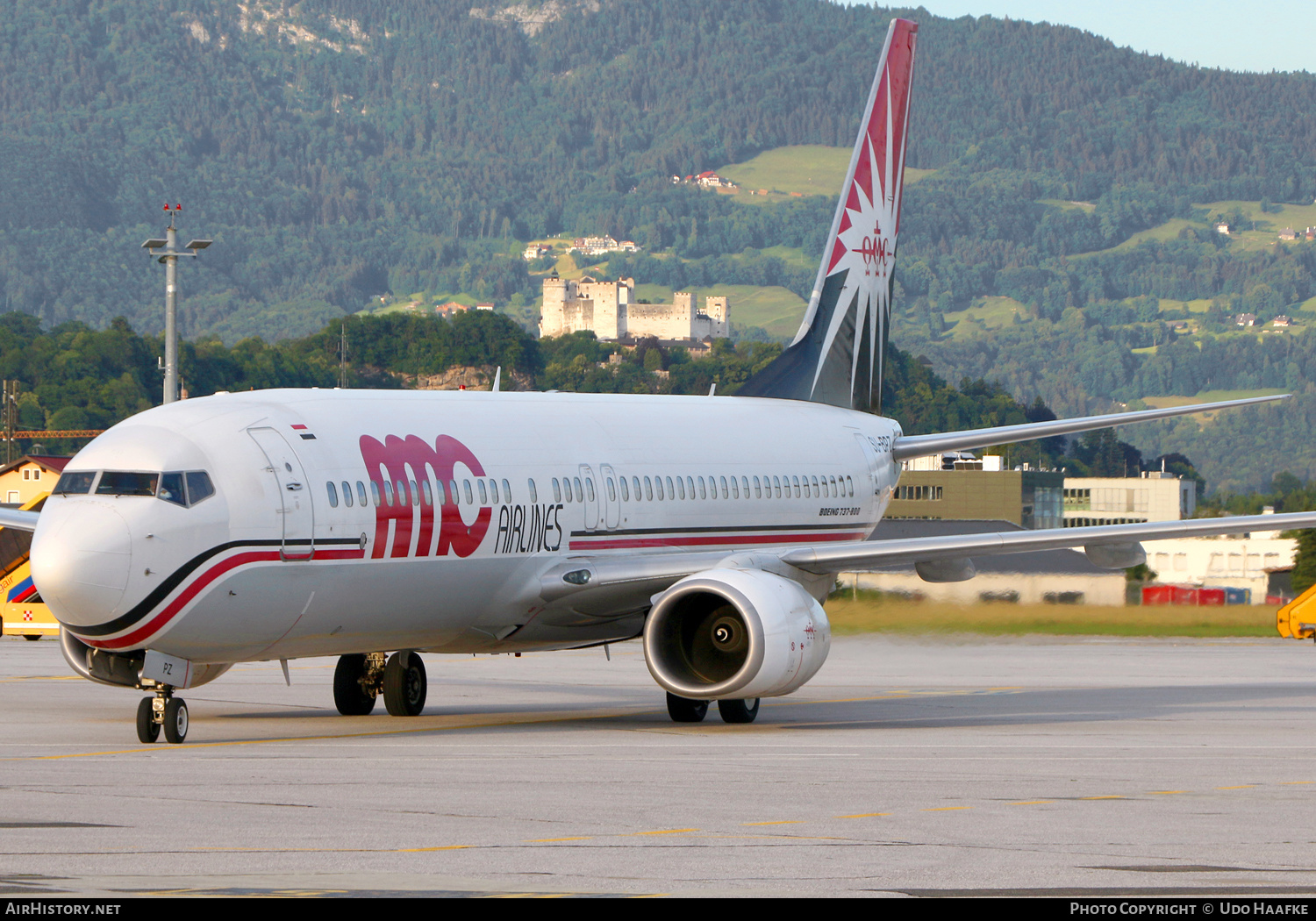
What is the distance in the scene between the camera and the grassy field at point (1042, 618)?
36719 mm

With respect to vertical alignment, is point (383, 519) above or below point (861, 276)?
below

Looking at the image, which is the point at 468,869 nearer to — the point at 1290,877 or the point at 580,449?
the point at 1290,877

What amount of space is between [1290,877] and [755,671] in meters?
11.0

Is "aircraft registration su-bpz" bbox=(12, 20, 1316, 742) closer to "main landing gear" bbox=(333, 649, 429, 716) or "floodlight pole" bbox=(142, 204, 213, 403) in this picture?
"main landing gear" bbox=(333, 649, 429, 716)

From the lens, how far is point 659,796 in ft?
52.7

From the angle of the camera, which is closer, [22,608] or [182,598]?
[182,598]

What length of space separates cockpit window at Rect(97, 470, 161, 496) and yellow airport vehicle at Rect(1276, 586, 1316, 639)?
36.3 meters

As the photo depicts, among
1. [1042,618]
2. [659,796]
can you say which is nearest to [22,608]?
[1042,618]

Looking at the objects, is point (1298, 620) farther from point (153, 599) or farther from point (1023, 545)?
point (153, 599)

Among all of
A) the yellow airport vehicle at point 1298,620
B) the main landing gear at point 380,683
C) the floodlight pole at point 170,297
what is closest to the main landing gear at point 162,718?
the main landing gear at point 380,683

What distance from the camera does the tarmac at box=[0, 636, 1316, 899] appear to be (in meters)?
11.8

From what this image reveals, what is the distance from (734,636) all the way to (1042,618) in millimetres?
19039

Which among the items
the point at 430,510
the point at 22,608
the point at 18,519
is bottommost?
the point at 22,608
